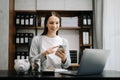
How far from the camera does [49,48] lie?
2.64 meters

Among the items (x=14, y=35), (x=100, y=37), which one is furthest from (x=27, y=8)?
(x=100, y=37)

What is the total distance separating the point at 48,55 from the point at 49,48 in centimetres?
11

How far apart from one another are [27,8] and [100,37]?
1512mm

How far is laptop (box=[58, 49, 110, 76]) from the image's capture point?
A: 1726mm

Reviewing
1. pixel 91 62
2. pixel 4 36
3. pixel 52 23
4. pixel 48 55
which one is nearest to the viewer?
pixel 91 62

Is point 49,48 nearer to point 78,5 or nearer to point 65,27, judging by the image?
point 65,27

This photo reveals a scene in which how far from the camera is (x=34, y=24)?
4.65 meters

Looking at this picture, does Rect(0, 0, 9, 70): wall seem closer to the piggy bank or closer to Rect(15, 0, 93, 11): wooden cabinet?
Rect(15, 0, 93, 11): wooden cabinet

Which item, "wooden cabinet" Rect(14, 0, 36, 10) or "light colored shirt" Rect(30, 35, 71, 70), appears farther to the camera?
"wooden cabinet" Rect(14, 0, 36, 10)

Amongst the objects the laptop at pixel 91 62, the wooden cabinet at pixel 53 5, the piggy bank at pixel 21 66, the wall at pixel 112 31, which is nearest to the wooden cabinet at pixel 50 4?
the wooden cabinet at pixel 53 5

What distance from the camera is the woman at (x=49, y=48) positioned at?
8.18ft

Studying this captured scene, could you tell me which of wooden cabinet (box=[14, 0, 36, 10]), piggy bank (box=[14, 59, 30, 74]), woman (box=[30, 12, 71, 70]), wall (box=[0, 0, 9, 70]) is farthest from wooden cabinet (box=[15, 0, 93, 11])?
piggy bank (box=[14, 59, 30, 74])

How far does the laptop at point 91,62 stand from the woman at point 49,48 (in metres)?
0.60

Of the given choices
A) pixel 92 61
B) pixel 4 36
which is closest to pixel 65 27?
pixel 4 36
